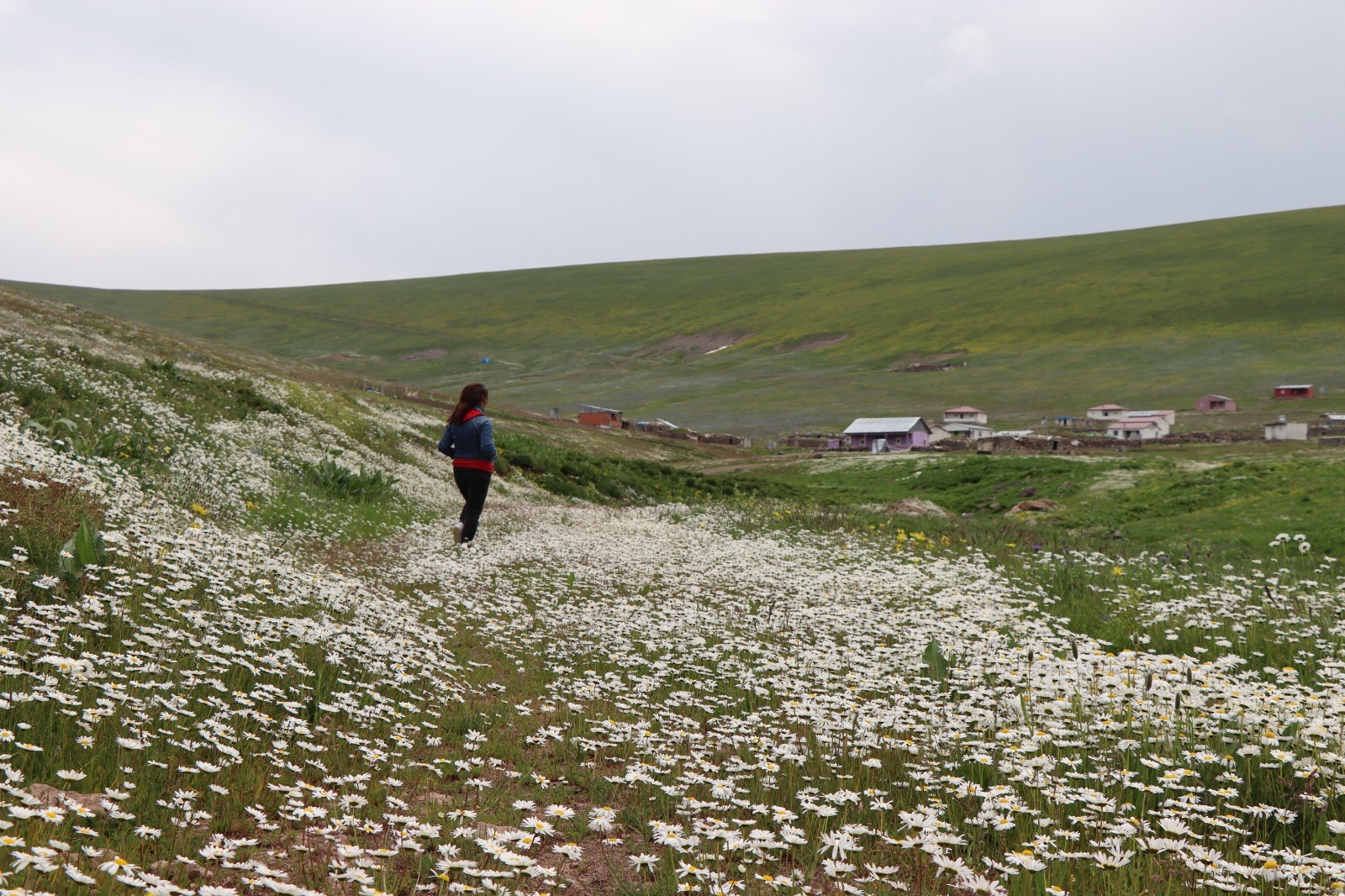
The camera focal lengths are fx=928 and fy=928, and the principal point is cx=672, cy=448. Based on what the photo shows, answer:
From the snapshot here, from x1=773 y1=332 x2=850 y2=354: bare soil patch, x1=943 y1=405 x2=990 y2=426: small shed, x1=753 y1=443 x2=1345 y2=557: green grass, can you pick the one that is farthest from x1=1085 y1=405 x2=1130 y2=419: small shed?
x1=773 y1=332 x2=850 y2=354: bare soil patch

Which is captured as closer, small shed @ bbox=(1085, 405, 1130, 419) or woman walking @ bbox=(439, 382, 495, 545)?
woman walking @ bbox=(439, 382, 495, 545)

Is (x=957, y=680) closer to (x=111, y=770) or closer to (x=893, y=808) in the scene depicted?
(x=893, y=808)

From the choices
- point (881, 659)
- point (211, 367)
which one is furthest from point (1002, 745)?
point (211, 367)

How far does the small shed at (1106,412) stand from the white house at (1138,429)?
14.2 ft

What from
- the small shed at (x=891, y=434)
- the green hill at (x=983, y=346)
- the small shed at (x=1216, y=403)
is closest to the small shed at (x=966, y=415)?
the green hill at (x=983, y=346)

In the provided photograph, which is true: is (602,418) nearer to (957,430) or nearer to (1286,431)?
(957,430)

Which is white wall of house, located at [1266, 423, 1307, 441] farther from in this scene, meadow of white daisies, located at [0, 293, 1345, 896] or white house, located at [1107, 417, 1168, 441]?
meadow of white daisies, located at [0, 293, 1345, 896]

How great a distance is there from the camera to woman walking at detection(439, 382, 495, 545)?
1661 cm

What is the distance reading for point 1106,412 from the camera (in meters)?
97.8

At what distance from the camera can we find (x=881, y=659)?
923 cm

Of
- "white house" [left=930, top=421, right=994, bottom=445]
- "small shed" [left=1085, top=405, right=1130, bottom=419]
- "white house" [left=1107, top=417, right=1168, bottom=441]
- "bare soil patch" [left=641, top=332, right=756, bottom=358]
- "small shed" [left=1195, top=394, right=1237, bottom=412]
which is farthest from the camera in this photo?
"bare soil patch" [left=641, top=332, right=756, bottom=358]

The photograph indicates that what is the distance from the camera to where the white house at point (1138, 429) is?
3455 inches

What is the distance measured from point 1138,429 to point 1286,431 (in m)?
14.5

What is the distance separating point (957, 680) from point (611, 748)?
3.29m
